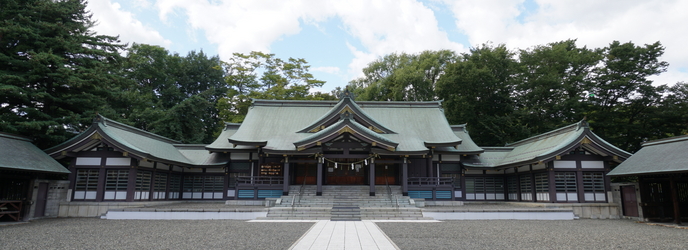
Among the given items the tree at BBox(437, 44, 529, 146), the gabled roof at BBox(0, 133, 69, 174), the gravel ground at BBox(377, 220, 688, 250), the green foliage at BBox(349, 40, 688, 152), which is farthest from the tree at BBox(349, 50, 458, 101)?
the gabled roof at BBox(0, 133, 69, 174)

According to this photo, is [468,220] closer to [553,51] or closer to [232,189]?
[232,189]

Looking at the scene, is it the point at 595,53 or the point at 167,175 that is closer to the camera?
the point at 167,175

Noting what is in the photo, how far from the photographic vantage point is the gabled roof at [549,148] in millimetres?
19078

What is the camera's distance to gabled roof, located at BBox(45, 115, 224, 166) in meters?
18.8

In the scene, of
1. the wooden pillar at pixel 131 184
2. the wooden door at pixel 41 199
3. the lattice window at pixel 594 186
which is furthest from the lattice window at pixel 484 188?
the wooden door at pixel 41 199

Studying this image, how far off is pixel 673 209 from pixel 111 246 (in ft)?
70.8

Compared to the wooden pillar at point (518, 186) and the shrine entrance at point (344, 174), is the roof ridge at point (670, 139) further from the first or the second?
the shrine entrance at point (344, 174)

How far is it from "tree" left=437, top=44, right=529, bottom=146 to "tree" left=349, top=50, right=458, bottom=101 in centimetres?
283

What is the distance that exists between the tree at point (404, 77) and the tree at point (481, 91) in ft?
9.30

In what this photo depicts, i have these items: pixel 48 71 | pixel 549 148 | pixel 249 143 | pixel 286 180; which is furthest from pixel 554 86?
pixel 48 71

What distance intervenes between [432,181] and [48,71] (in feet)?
71.3

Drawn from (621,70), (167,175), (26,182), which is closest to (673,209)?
(621,70)

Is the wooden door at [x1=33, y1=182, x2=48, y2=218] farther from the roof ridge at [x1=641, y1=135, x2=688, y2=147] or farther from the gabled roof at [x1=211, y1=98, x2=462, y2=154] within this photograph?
the roof ridge at [x1=641, y1=135, x2=688, y2=147]

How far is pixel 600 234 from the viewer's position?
12367mm
